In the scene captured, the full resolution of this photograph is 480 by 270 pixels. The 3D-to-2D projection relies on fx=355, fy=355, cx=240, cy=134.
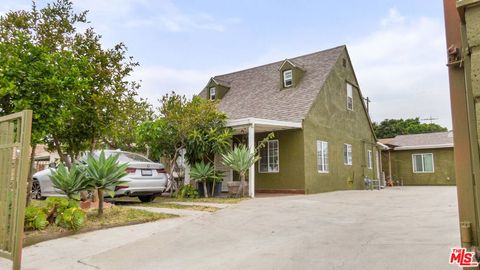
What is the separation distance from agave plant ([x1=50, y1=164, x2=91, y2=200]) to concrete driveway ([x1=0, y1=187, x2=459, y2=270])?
4.29 feet

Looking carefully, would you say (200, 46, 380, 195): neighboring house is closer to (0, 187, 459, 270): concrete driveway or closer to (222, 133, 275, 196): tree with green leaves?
(222, 133, 275, 196): tree with green leaves

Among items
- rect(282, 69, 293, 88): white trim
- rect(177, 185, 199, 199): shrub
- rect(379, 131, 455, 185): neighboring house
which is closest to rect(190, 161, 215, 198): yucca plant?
rect(177, 185, 199, 199): shrub

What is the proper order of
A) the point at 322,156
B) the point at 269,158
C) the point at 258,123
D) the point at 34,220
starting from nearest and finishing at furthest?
the point at 34,220
the point at 258,123
the point at 269,158
the point at 322,156

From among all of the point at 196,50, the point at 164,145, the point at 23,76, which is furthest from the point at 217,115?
the point at 23,76

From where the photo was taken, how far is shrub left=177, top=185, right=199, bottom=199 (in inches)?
498

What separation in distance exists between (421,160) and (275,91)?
13355 mm

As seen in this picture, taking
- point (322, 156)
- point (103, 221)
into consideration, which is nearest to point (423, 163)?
point (322, 156)

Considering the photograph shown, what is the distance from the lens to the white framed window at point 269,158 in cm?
1494

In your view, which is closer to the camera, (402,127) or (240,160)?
(240,160)

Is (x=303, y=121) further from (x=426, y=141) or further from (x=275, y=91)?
(x=426, y=141)

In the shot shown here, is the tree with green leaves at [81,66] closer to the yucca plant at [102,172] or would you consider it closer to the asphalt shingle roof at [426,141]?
the yucca plant at [102,172]

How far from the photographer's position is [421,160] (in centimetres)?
2458

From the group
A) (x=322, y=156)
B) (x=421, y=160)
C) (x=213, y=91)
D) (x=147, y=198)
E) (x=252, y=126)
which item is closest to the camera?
(x=147, y=198)

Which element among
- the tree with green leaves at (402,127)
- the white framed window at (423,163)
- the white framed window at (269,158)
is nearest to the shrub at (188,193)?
the white framed window at (269,158)
